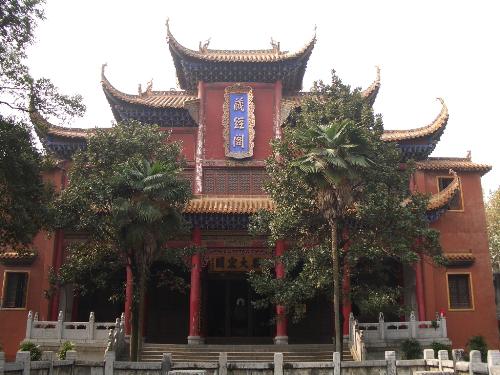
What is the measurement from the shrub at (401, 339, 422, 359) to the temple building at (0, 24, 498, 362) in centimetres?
304

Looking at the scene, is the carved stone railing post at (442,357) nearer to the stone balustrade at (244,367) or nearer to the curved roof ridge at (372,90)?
the stone balustrade at (244,367)

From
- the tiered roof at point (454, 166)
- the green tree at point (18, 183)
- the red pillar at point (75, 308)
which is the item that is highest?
the tiered roof at point (454, 166)

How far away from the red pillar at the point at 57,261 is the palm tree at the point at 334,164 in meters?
10.9

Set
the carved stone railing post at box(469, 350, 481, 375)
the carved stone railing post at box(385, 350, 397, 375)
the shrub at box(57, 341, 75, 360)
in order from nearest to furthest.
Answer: the carved stone railing post at box(469, 350, 481, 375) → the carved stone railing post at box(385, 350, 397, 375) → the shrub at box(57, 341, 75, 360)

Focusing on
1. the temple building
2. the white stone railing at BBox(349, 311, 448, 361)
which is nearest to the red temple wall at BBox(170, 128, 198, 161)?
the temple building

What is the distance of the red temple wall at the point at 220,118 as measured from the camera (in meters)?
22.4

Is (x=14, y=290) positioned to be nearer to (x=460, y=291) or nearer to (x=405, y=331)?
(x=405, y=331)

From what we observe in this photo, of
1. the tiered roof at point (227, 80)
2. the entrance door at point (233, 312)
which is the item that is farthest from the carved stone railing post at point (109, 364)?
the entrance door at point (233, 312)

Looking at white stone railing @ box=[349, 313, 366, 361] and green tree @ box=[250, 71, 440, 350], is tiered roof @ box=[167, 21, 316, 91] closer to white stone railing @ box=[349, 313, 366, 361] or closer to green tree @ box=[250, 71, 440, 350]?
green tree @ box=[250, 71, 440, 350]

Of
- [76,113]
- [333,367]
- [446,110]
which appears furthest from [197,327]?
[446,110]

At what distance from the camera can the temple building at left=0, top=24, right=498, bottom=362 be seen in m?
20.7

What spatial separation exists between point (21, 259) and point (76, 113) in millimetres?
9656

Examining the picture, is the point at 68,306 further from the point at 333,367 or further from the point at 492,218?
the point at 492,218

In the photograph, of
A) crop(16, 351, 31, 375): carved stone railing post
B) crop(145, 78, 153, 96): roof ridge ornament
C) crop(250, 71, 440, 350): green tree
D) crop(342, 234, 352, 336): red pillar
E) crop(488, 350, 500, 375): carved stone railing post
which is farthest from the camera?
crop(145, 78, 153, 96): roof ridge ornament
